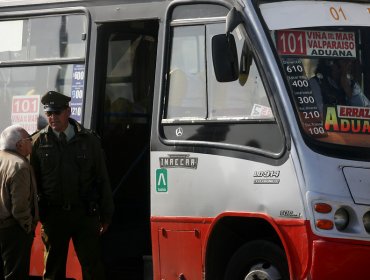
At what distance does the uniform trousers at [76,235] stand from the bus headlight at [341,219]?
90.8 inches

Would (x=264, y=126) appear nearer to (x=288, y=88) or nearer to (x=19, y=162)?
(x=288, y=88)

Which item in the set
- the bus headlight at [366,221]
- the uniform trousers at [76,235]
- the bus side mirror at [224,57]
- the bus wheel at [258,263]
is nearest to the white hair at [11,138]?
the uniform trousers at [76,235]

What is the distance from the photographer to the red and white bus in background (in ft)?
20.8

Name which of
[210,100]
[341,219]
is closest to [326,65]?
[210,100]

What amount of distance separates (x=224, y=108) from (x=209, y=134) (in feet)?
0.77

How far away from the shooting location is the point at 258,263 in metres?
6.75

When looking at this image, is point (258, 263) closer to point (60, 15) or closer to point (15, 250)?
point (15, 250)

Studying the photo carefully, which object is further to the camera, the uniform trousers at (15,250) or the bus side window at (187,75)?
the uniform trousers at (15,250)

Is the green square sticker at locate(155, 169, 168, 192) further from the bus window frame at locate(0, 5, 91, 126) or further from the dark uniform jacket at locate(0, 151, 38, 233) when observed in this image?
the bus window frame at locate(0, 5, 91, 126)

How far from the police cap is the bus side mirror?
157 cm

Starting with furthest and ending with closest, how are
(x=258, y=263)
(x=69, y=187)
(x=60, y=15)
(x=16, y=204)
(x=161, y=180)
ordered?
(x=60, y=15)
(x=69, y=187)
(x=16, y=204)
(x=161, y=180)
(x=258, y=263)

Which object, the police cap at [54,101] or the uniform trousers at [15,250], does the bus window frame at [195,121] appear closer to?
the police cap at [54,101]

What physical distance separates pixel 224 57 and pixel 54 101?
67.3 inches

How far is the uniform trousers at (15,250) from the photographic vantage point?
7.57 metres
